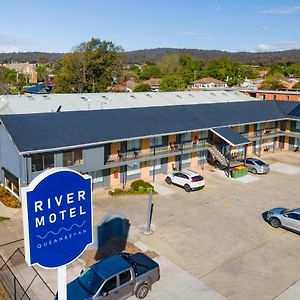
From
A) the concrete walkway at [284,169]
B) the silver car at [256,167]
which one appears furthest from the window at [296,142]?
the silver car at [256,167]

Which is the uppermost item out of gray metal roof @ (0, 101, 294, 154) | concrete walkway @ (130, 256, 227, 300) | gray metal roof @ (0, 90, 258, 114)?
gray metal roof @ (0, 90, 258, 114)

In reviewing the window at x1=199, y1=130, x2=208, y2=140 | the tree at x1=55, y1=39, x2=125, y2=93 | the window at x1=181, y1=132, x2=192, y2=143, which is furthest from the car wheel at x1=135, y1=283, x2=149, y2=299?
the tree at x1=55, y1=39, x2=125, y2=93

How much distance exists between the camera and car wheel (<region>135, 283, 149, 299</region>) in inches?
629

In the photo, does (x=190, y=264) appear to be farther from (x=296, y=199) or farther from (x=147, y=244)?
(x=296, y=199)

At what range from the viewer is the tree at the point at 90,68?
76.9m

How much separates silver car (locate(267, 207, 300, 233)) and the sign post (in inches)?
694

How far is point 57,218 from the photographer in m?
8.89

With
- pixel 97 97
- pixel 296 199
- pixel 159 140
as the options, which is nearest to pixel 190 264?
pixel 296 199

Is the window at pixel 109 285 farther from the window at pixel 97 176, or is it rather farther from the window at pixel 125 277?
the window at pixel 97 176

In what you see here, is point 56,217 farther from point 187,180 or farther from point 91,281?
point 187,180

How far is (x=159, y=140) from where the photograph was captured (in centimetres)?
3491

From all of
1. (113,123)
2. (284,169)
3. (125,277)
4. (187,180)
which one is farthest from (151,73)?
(125,277)

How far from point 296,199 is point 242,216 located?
21.4 feet

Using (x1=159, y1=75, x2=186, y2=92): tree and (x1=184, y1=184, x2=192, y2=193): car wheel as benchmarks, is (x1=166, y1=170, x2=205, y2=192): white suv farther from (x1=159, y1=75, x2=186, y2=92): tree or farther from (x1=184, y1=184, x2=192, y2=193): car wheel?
(x1=159, y1=75, x2=186, y2=92): tree
